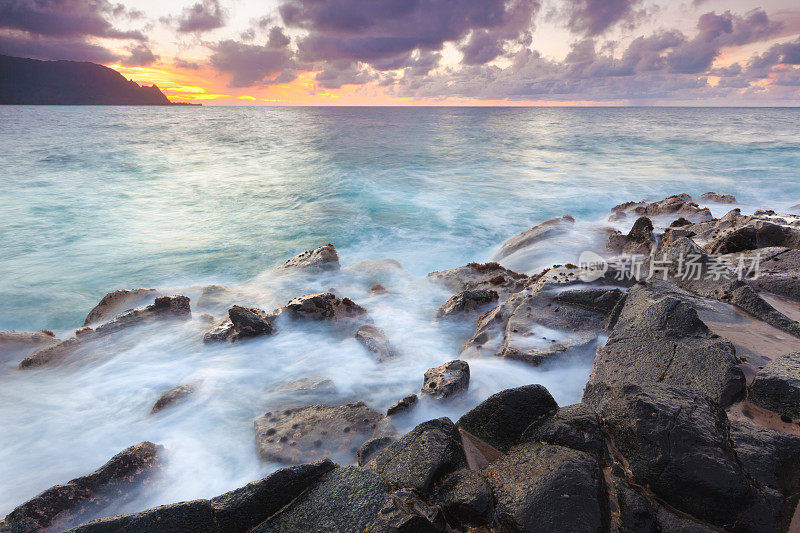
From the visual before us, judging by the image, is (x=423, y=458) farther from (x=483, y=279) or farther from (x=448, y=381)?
(x=483, y=279)

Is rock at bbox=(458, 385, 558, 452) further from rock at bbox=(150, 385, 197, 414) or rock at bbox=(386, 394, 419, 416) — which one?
rock at bbox=(150, 385, 197, 414)

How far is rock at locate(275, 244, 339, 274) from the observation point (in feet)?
30.4

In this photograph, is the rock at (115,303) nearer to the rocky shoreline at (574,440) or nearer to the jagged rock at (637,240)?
the rocky shoreline at (574,440)

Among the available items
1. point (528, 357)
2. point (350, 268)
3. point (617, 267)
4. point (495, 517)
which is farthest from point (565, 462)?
point (350, 268)

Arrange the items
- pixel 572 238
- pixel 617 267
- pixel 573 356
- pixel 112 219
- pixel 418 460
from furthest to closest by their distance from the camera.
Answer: pixel 112 219 → pixel 572 238 → pixel 617 267 → pixel 573 356 → pixel 418 460

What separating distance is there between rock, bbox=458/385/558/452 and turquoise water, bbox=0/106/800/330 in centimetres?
744

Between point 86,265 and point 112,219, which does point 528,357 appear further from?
point 112,219

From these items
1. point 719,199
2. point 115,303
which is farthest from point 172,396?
point 719,199

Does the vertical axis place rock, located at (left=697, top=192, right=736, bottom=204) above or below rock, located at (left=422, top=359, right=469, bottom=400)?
above

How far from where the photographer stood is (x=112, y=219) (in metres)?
14.8

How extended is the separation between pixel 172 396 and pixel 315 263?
4.69 m

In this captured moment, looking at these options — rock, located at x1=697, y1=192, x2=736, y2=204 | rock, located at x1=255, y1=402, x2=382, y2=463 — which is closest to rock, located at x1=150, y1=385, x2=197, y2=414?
rock, located at x1=255, y1=402, x2=382, y2=463

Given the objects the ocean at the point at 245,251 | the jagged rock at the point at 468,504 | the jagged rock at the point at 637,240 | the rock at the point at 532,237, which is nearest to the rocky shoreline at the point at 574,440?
the jagged rock at the point at 468,504

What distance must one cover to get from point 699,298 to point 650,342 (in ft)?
5.72
